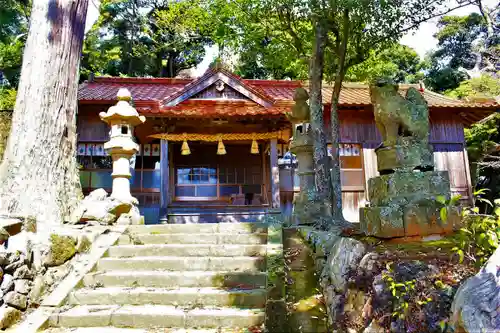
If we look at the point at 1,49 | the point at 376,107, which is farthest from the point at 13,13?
the point at 376,107

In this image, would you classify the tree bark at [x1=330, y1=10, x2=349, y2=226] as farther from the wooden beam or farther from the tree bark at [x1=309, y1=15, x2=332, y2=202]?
the wooden beam

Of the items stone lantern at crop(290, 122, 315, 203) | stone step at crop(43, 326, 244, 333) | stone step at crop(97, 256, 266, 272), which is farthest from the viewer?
stone lantern at crop(290, 122, 315, 203)

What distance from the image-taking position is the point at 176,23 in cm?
2353

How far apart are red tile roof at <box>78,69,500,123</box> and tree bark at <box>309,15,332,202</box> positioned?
4.03 metres

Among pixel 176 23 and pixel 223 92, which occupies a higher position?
pixel 176 23

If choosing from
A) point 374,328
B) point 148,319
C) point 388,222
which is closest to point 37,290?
point 148,319

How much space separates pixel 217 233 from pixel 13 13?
21.7 metres

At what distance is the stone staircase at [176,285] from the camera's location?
380cm

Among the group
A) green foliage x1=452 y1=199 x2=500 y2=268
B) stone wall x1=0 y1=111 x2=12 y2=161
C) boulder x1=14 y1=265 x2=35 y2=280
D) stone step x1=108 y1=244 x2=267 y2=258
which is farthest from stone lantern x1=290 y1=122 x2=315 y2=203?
stone wall x1=0 y1=111 x2=12 y2=161

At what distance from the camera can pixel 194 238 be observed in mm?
5555

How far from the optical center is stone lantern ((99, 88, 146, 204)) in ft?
22.8

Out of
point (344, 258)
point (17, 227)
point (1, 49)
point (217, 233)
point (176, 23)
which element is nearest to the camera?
point (344, 258)

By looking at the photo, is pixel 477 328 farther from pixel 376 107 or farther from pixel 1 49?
pixel 1 49

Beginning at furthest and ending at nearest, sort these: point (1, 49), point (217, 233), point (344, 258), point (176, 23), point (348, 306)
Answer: point (176, 23) → point (1, 49) → point (217, 233) → point (344, 258) → point (348, 306)
